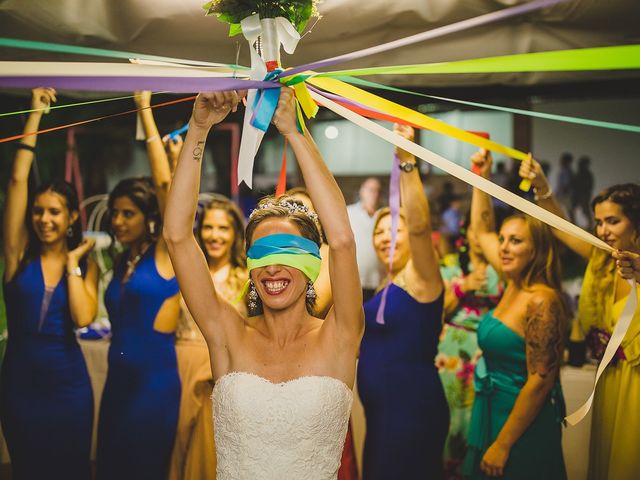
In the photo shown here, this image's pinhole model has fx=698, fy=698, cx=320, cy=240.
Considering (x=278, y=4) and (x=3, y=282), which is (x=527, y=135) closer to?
(x=278, y=4)

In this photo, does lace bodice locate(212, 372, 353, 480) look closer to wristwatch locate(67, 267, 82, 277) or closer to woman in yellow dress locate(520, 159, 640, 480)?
woman in yellow dress locate(520, 159, 640, 480)

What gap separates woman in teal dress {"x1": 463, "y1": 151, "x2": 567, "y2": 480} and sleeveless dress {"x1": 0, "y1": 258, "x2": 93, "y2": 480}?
2091 mm

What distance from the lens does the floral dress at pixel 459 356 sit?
361 centimetres

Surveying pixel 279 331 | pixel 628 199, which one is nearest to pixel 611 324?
pixel 628 199

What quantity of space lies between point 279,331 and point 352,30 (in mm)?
1740

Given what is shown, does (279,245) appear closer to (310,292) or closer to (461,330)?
(310,292)

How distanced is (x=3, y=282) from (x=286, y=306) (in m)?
2.21

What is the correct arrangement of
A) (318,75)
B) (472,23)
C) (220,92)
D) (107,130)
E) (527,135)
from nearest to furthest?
(472,23) < (220,92) < (318,75) < (527,135) < (107,130)

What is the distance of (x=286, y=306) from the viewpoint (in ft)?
6.96

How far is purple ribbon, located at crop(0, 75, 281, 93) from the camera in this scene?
1.51 metres

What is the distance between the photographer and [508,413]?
11.0 ft

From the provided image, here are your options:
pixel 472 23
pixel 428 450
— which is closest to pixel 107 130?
pixel 428 450

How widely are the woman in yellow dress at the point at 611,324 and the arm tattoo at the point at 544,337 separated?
0.17 m

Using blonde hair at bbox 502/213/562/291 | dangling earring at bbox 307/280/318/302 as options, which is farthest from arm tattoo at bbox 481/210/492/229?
dangling earring at bbox 307/280/318/302
